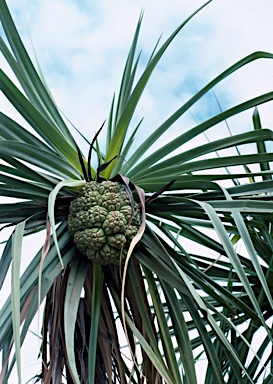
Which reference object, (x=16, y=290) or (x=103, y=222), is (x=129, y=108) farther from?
(x=16, y=290)

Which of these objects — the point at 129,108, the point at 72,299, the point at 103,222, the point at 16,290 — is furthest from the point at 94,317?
the point at 129,108

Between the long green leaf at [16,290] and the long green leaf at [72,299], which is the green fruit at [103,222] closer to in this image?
the long green leaf at [72,299]

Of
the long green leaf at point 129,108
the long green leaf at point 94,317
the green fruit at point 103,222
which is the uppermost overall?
the long green leaf at point 129,108

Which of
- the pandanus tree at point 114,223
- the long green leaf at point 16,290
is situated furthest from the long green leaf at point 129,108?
the long green leaf at point 16,290

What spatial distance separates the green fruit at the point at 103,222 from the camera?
1.51 m

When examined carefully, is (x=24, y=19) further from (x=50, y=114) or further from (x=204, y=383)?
(x=204, y=383)

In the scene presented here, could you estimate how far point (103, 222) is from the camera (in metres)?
1.52

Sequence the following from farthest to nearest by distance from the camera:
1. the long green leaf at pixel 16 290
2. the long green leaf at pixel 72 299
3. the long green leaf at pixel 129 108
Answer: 1. the long green leaf at pixel 129 108
2. the long green leaf at pixel 72 299
3. the long green leaf at pixel 16 290

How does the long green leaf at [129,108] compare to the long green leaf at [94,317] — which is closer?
the long green leaf at [94,317]

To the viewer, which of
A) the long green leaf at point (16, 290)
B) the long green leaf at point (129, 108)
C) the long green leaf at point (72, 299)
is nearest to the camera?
the long green leaf at point (16, 290)

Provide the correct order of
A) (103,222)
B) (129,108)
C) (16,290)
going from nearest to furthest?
1. (16,290)
2. (103,222)
3. (129,108)

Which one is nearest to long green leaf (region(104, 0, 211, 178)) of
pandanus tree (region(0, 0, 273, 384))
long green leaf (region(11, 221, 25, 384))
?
pandanus tree (region(0, 0, 273, 384))

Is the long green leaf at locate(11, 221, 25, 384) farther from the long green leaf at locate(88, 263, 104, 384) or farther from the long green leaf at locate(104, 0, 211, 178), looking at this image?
the long green leaf at locate(104, 0, 211, 178)

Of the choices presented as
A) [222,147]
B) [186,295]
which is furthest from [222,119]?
[186,295]
